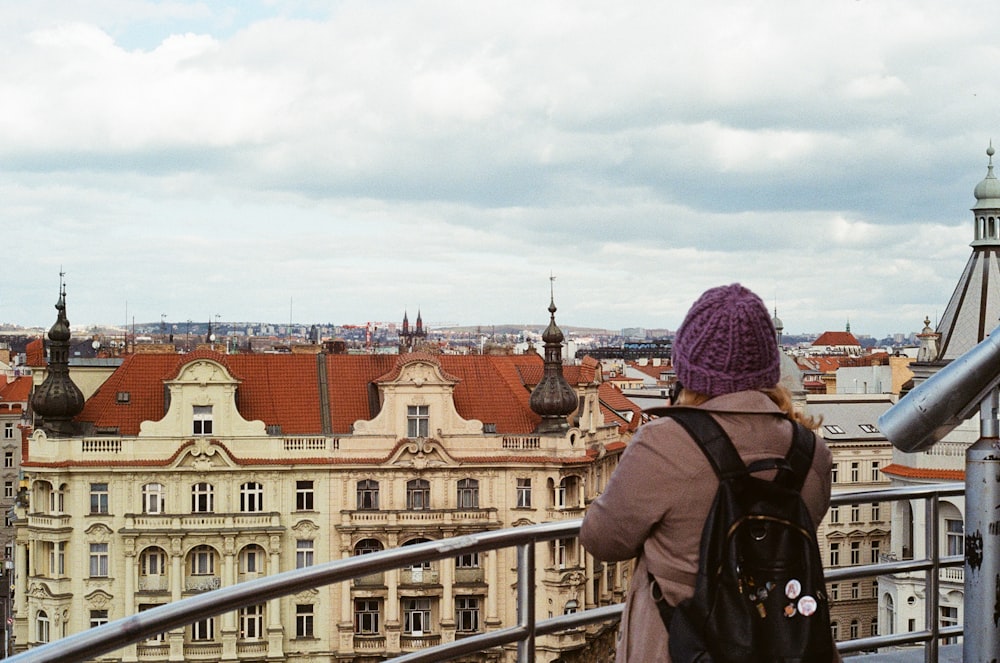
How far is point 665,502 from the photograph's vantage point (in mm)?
2822

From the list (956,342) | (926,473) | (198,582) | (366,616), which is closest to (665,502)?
(926,473)

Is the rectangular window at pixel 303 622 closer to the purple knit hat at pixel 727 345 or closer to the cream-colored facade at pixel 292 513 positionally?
the cream-colored facade at pixel 292 513

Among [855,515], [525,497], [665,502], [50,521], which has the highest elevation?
[665,502]

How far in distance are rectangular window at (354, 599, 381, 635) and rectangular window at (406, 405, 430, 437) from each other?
16.9ft

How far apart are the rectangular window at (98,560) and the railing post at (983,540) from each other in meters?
33.5

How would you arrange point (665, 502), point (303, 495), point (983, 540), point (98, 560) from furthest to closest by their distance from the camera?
point (303, 495) → point (98, 560) → point (983, 540) → point (665, 502)

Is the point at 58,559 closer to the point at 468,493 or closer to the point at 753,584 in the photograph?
the point at 468,493

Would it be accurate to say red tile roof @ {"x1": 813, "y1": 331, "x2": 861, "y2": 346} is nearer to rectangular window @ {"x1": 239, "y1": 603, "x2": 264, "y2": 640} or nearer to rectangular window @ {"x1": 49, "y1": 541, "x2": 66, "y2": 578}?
rectangular window @ {"x1": 239, "y1": 603, "x2": 264, "y2": 640}

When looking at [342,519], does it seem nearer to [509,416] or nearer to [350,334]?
[509,416]

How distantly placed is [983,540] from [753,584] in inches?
68.0

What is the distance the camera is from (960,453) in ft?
90.5

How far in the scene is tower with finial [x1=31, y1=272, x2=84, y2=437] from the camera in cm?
3534

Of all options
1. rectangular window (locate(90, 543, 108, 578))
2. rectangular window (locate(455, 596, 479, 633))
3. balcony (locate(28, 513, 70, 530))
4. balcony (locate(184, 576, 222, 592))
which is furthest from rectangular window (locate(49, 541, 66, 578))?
rectangular window (locate(455, 596, 479, 633))

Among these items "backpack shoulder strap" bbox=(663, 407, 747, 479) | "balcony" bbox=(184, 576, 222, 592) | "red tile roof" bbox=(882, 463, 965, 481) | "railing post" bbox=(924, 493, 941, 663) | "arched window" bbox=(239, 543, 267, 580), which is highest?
"backpack shoulder strap" bbox=(663, 407, 747, 479)
